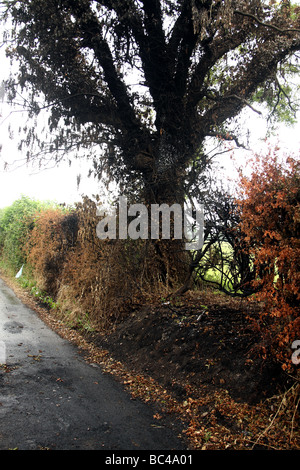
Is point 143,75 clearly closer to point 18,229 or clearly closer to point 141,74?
point 141,74

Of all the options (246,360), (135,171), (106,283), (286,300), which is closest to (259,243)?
(286,300)

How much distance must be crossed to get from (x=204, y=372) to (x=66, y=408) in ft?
6.07

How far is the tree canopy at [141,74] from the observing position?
8.55 metres

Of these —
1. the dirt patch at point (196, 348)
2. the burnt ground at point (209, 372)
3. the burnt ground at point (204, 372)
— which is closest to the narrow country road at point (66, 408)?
the burnt ground at point (204, 372)

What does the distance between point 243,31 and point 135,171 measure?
472cm

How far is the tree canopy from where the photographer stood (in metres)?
8.55

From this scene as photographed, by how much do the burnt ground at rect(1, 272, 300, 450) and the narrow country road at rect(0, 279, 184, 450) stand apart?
0.25 metres

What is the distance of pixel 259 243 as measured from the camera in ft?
14.6

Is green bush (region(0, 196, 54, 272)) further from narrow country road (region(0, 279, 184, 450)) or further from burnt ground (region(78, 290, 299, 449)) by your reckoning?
burnt ground (region(78, 290, 299, 449))

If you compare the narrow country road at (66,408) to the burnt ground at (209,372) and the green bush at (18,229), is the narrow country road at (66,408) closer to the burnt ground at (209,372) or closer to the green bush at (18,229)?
the burnt ground at (209,372)

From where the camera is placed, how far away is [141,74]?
30.6 ft

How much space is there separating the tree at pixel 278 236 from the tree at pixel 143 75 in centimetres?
414
